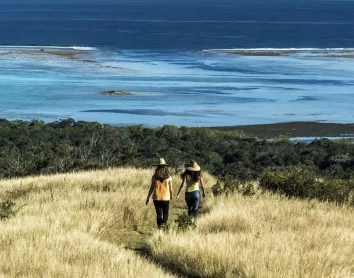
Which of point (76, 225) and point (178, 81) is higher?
point (178, 81)

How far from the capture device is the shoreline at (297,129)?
43.1 metres

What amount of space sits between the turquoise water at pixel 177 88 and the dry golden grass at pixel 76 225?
27.9 metres

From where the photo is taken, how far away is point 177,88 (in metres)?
57.4

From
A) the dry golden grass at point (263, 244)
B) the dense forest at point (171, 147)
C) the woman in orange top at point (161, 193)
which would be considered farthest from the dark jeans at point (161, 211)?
the dense forest at point (171, 147)

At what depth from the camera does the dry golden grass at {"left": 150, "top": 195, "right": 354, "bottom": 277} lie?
347 inches

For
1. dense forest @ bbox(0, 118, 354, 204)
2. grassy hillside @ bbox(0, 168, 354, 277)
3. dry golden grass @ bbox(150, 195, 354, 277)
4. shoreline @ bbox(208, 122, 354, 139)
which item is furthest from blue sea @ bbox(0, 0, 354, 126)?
dry golden grass @ bbox(150, 195, 354, 277)

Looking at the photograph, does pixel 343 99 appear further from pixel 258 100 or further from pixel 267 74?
pixel 267 74

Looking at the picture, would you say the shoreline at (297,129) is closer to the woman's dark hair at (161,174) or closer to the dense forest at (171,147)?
the dense forest at (171,147)

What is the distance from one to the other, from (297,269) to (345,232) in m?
2.80

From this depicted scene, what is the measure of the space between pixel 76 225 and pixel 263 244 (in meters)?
3.34

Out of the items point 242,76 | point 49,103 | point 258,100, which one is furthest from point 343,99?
point 49,103

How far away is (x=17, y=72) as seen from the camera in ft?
218

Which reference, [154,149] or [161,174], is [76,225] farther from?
[154,149]

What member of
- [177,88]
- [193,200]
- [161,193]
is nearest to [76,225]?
[161,193]
